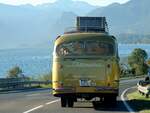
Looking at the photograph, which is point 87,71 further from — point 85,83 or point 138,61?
point 138,61

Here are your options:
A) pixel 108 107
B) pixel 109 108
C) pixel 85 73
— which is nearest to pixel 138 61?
pixel 108 107

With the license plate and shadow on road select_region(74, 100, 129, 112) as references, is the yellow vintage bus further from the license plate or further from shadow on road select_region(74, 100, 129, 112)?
A: shadow on road select_region(74, 100, 129, 112)

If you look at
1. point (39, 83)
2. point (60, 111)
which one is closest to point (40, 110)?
point (60, 111)

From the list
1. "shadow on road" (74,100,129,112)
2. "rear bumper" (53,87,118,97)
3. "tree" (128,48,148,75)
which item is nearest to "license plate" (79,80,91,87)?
"rear bumper" (53,87,118,97)

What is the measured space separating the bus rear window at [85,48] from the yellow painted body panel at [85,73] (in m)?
0.24

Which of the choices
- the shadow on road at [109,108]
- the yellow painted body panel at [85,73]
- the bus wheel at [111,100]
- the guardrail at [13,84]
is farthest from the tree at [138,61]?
the yellow painted body panel at [85,73]

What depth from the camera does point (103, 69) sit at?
67.9 feet

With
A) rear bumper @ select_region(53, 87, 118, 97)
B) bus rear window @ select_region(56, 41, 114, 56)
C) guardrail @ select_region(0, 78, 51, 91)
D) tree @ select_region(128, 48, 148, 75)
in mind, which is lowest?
rear bumper @ select_region(53, 87, 118, 97)

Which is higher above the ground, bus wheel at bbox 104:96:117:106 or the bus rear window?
the bus rear window

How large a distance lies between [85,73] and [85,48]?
102 cm

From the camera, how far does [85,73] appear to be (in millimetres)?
20750

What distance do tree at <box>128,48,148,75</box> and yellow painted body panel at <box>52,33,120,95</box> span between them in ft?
220

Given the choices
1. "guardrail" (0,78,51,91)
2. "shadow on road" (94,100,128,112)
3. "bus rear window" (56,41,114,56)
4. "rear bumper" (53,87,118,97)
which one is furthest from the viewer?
"guardrail" (0,78,51,91)

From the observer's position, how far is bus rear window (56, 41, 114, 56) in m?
21.1
